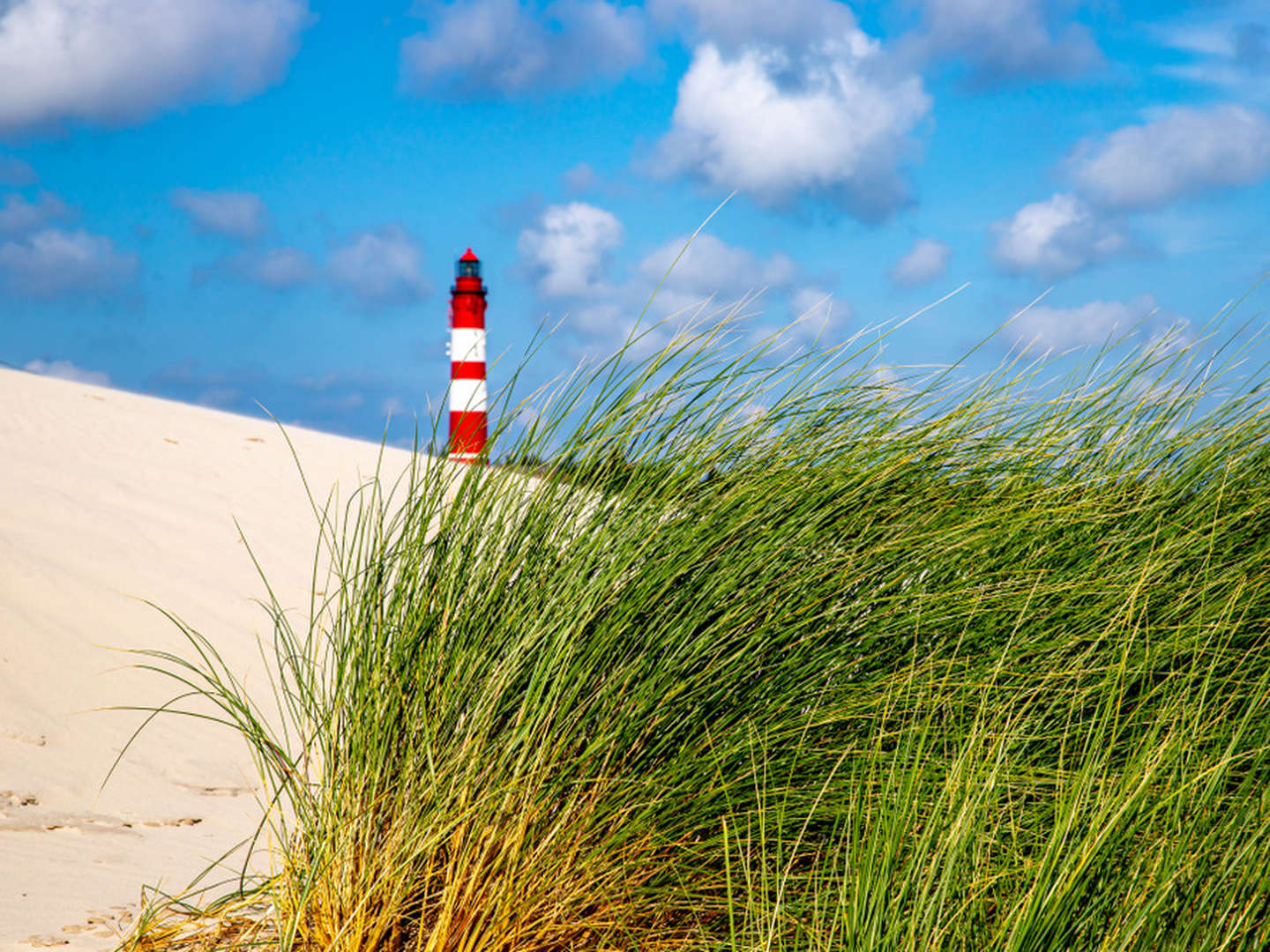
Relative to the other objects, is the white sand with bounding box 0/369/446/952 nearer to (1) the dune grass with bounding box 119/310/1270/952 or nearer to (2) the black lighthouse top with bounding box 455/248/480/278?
(1) the dune grass with bounding box 119/310/1270/952

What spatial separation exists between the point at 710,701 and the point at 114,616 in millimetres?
5605

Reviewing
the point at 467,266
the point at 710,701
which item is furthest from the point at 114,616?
the point at 467,266

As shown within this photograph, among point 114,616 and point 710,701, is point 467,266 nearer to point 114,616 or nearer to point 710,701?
point 114,616

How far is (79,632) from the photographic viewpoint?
6.48 meters

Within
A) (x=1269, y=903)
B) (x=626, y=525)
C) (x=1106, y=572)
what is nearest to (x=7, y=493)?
(x=626, y=525)

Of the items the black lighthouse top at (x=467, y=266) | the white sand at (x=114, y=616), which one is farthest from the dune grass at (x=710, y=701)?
the black lighthouse top at (x=467, y=266)

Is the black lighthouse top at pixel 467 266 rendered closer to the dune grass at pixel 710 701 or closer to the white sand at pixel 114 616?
the white sand at pixel 114 616

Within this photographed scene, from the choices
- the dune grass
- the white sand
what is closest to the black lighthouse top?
the white sand

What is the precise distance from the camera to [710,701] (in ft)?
7.70

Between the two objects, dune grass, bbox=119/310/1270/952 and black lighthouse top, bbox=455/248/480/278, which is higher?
black lighthouse top, bbox=455/248/480/278

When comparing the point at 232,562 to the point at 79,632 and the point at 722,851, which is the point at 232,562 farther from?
the point at 722,851

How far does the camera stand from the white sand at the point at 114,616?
393 cm

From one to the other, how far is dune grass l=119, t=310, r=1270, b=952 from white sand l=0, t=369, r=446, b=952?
50.5 inches

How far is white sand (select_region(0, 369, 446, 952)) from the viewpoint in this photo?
12.9 ft
